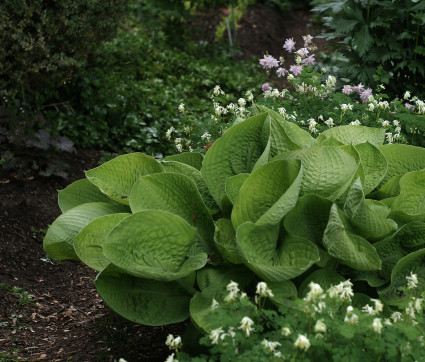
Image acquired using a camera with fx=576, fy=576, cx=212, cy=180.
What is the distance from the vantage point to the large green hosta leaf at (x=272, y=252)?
80.6 inches

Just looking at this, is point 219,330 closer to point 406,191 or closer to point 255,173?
point 255,173

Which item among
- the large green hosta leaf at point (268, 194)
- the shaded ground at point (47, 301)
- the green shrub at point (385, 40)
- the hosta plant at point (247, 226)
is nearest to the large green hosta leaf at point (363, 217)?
the hosta plant at point (247, 226)

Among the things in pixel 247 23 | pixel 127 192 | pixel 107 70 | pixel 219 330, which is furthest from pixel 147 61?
pixel 219 330

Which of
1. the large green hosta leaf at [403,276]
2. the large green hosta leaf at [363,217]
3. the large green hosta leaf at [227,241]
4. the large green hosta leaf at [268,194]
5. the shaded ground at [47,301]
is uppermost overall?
the large green hosta leaf at [268,194]

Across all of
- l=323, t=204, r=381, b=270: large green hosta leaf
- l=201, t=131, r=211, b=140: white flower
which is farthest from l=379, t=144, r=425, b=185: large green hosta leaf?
l=201, t=131, r=211, b=140: white flower

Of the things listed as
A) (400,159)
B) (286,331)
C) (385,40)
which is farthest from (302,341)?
(385,40)

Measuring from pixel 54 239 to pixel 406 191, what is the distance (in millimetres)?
1496

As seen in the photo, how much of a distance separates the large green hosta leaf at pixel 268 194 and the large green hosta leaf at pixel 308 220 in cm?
11

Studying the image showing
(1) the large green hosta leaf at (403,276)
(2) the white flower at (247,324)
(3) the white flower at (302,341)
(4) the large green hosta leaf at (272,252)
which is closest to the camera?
(3) the white flower at (302,341)

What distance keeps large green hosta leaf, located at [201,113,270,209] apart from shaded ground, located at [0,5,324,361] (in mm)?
790

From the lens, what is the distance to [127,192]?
8.34 ft

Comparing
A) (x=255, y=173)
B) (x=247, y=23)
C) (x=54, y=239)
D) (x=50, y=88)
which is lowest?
(x=247, y=23)

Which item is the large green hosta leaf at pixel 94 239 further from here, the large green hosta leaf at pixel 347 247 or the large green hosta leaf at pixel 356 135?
the large green hosta leaf at pixel 356 135

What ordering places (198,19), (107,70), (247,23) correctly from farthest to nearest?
(247,23) < (198,19) < (107,70)
